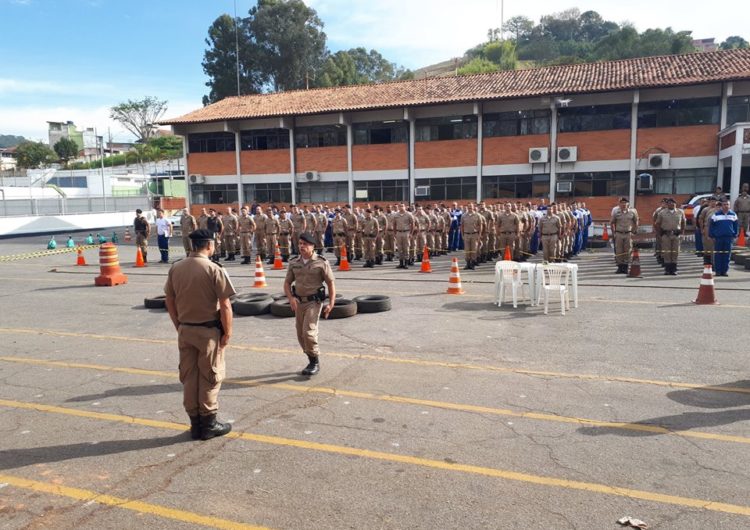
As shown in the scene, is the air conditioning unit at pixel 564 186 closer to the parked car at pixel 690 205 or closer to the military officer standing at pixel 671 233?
the parked car at pixel 690 205

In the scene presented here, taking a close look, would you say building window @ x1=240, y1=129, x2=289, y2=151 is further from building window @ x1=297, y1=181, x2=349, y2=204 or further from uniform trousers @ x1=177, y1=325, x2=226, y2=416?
uniform trousers @ x1=177, y1=325, x2=226, y2=416

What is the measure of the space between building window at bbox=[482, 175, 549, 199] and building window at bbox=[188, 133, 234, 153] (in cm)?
1713

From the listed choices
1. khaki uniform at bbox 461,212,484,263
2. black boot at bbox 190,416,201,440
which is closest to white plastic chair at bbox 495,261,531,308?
khaki uniform at bbox 461,212,484,263

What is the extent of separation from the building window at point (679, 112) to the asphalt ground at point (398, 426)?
69.2ft

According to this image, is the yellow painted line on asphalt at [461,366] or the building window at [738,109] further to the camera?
the building window at [738,109]

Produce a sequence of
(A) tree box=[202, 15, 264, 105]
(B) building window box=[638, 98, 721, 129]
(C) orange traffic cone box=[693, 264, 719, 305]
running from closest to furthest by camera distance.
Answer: (C) orange traffic cone box=[693, 264, 719, 305], (B) building window box=[638, 98, 721, 129], (A) tree box=[202, 15, 264, 105]

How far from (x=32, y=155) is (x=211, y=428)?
101567mm

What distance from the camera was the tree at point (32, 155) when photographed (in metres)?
89.5

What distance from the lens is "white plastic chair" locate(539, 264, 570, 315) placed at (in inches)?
416

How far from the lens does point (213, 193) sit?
38.2m

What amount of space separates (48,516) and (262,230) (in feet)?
57.5

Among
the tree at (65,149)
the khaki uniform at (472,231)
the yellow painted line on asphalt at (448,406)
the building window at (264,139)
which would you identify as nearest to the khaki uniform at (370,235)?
the khaki uniform at (472,231)

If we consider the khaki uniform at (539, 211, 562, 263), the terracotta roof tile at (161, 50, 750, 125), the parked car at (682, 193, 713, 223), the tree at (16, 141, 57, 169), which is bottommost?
the khaki uniform at (539, 211, 562, 263)

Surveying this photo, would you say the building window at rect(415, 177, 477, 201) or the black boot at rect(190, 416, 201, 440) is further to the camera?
the building window at rect(415, 177, 477, 201)
